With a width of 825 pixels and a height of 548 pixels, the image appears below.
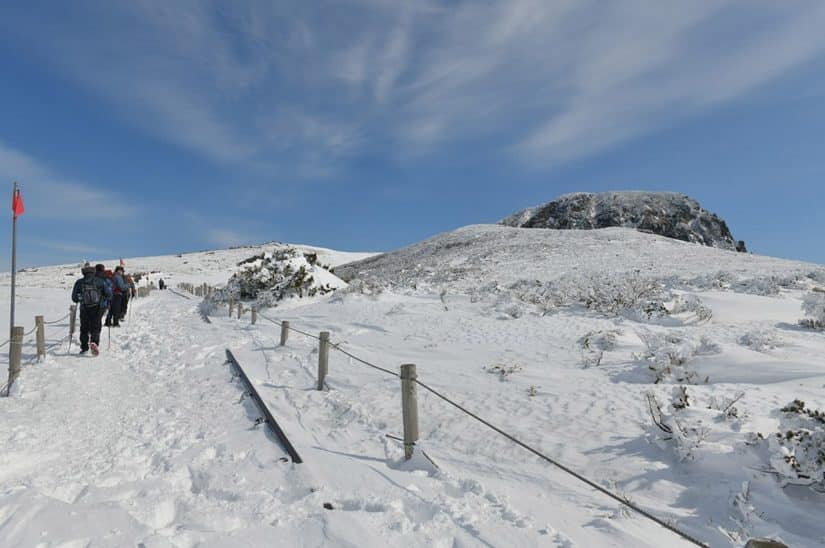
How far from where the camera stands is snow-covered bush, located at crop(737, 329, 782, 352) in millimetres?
8750

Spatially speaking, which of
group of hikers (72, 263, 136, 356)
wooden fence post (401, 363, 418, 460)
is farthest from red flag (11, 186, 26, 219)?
wooden fence post (401, 363, 418, 460)

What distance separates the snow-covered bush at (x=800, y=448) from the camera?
167 inches

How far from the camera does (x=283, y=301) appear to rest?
20.5m

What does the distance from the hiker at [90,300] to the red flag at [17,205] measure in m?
1.61

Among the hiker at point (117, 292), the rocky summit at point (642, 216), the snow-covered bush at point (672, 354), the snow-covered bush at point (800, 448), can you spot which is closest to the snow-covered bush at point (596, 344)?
the snow-covered bush at point (672, 354)

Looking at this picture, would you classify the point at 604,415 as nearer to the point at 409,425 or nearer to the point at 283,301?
the point at 409,425

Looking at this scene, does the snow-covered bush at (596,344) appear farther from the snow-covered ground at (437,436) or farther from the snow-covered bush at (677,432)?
the snow-covered bush at (677,432)

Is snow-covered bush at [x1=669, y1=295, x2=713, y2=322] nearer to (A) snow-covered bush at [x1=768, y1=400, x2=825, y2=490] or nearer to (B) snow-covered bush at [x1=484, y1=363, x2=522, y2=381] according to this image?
(B) snow-covered bush at [x1=484, y1=363, x2=522, y2=381]

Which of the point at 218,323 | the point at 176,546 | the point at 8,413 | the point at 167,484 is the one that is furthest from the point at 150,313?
the point at 176,546

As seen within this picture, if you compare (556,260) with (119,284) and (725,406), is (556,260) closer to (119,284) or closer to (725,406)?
(725,406)

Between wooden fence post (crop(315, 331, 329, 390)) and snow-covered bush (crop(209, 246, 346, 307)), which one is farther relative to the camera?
snow-covered bush (crop(209, 246, 346, 307))

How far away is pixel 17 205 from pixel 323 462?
30.6 ft

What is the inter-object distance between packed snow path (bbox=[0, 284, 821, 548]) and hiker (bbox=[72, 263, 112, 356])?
85 centimetres

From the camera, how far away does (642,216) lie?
2044 inches
